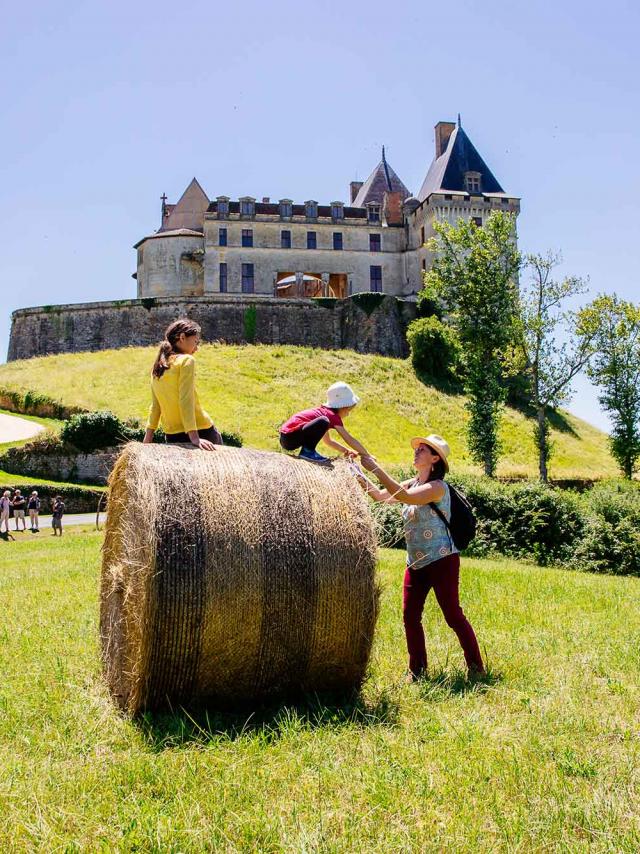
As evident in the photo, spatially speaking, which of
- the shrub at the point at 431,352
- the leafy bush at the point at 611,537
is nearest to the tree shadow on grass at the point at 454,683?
the leafy bush at the point at 611,537

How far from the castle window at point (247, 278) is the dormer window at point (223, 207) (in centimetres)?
429

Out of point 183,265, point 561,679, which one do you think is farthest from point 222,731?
point 183,265

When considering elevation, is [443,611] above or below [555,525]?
above

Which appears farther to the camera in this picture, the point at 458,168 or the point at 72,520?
the point at 458,168

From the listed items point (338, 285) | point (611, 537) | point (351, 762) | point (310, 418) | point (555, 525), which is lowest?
point (611, 537)

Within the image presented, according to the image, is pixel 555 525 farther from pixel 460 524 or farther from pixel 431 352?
pixel 431 352

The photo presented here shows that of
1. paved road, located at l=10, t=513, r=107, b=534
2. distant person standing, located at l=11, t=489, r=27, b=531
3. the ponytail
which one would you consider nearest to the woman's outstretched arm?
the ponytail

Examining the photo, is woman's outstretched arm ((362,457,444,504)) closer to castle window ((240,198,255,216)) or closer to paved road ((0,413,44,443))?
paved road ((0,413,44,443))

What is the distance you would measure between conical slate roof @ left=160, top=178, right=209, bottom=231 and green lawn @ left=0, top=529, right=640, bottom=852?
213 feet

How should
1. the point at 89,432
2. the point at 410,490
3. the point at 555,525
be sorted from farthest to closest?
the point at 89,432 → the point at 555,525 → the point at 410,490

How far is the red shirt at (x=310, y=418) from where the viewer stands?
6539 millimetres

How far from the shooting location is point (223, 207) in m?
66.6

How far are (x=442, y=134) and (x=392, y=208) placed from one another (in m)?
7.41

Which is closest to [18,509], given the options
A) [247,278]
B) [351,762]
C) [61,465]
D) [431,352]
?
[61,465]
